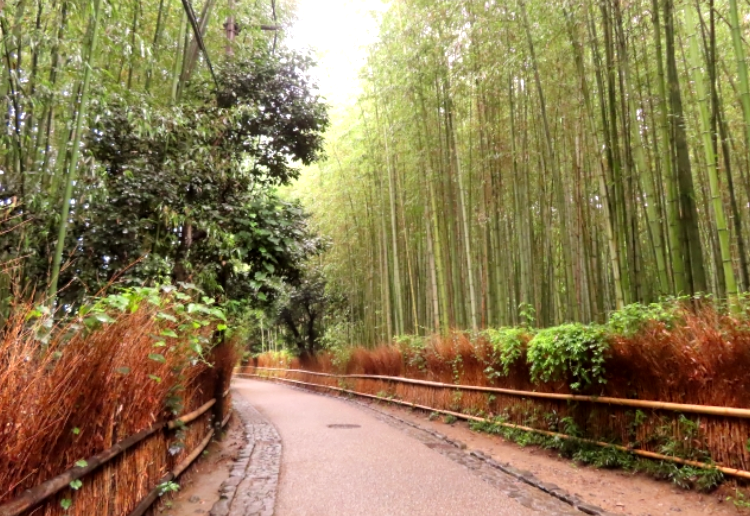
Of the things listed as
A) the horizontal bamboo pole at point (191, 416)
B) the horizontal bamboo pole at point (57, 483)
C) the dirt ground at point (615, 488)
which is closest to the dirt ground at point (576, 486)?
the dirt ground at point (615, 488)

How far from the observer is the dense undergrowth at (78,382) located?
175 centimetres

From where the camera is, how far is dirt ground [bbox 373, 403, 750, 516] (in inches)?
130

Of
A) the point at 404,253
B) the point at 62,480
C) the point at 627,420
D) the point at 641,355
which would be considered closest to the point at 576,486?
the point at 627,420

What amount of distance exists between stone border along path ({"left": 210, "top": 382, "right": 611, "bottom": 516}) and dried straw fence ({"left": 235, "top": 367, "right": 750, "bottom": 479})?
29.0 inches

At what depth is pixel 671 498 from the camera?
11.5ft

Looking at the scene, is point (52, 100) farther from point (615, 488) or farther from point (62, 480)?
point (615, 488)

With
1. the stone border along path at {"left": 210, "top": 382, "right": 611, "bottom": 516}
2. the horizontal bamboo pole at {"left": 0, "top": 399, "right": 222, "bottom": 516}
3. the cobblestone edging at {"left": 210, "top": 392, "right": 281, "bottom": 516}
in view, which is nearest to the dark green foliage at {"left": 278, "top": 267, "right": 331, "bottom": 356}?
the cobblestone edging at {"left": 210, "top": 392, "right": 281, "bottom": 516}

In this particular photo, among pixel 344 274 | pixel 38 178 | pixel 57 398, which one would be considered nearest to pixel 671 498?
pixel 57 398

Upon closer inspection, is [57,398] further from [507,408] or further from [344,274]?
[344,274]

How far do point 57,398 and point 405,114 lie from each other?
722 centimetres

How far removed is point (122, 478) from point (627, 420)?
374 centimetres

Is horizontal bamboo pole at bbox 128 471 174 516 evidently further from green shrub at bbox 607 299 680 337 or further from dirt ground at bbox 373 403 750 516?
green shrub at bbox 607 299 680 337

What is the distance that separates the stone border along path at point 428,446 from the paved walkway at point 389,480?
0.05ft

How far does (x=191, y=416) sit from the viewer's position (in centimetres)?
435
